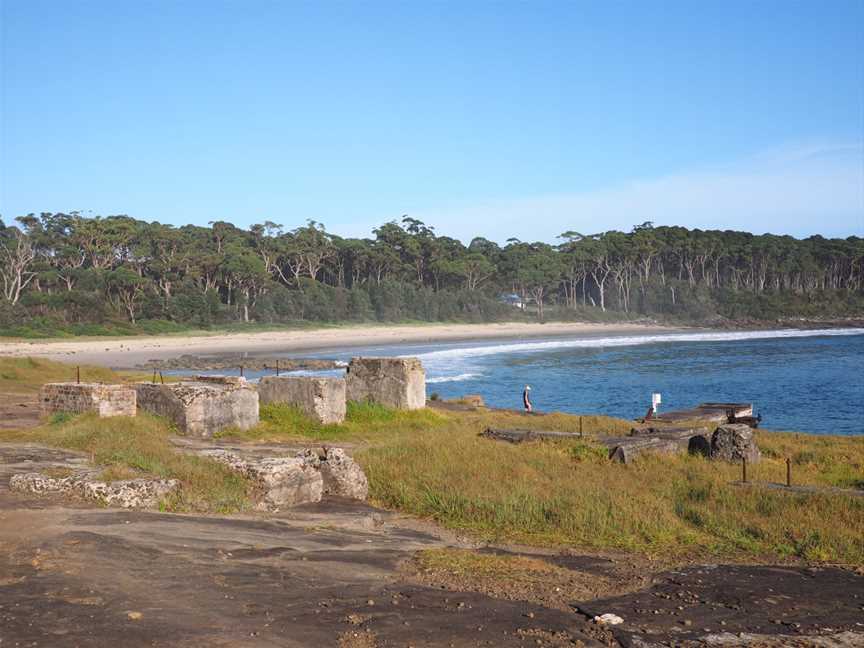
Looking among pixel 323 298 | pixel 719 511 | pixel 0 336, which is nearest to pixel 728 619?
pixel 719 511

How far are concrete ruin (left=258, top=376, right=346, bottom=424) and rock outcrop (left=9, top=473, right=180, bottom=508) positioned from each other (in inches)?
314

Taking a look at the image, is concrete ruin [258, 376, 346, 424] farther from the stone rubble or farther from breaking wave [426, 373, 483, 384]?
breaking wave [426, 373, 483, 384]

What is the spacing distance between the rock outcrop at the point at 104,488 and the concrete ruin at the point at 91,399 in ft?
17.5

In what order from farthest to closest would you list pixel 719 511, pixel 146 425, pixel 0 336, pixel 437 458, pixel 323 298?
pixel 323 298 → pixel 0 336 → pixel 146 425 → pixel 437 458 → pixel 719 511

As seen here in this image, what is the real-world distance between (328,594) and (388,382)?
543 inches

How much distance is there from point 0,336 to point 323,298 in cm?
3182

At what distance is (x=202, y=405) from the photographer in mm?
Result: 17281

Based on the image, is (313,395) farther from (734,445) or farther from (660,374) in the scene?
(660,374)

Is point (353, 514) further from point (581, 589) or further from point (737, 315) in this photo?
point (737, 315)

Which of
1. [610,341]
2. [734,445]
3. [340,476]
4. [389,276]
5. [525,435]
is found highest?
[389,276]

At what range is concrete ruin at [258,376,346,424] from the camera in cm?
1884

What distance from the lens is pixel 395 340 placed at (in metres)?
70.3

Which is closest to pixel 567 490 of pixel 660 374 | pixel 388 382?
pixel 388 382

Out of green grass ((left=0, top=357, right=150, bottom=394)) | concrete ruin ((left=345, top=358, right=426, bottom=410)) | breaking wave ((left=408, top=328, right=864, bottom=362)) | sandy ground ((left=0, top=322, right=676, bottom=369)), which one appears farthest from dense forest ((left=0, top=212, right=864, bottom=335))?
concrete ruin ((left=345, top=358, right=426, bottom=410))
